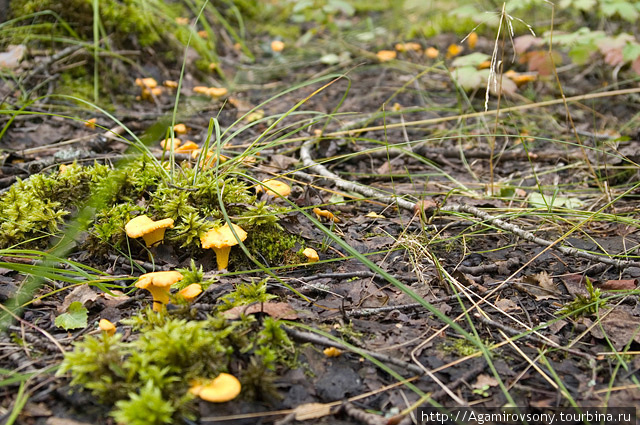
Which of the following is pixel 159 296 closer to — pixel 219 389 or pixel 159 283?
pixel 159 283

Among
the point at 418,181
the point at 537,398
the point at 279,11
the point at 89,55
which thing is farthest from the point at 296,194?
the point at 279,11

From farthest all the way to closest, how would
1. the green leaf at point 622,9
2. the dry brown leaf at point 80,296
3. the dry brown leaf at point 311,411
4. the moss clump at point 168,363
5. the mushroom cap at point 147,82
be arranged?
the mushroom cap at point 147,82 < the green leaf at point 622,9 < the dry brown leaf at point 80,296 < the dry brown leaf at point 311,411 < the moss clump at point 168,363

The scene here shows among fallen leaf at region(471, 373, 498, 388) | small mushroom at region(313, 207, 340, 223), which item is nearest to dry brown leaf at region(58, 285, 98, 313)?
small mushroom at region(313, 207, 340, 223)

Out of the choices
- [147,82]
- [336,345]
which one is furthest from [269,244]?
[147,82]

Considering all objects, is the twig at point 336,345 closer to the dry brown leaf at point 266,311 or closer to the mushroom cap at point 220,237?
the dry brown leaf at point 266,311

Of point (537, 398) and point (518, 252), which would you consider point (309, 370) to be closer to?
point (537, 398)

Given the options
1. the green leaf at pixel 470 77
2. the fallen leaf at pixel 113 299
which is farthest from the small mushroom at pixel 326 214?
the green leaf at pixel 470 77

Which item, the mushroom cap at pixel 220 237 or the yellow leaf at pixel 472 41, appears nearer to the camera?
the mushroom cap at pixel 220 237
